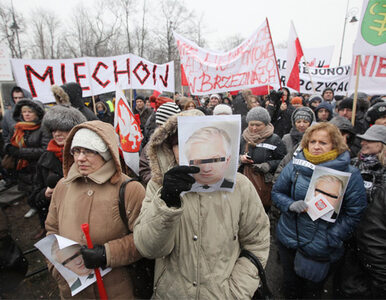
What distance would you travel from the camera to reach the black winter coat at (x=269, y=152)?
10.1 ft

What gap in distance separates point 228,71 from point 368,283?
12.0ft

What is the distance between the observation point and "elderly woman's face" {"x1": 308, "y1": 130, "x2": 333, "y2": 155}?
2.08 meters

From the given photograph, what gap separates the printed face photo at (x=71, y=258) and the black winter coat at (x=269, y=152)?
2360 millimetres

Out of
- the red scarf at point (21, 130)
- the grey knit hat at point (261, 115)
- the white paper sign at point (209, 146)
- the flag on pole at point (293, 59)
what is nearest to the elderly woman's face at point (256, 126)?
the grey knit hat at point (261, 115)

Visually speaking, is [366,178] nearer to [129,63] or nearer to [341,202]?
[341,202]

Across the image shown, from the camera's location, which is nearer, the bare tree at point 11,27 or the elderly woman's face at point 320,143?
the elderly woman's face at point 320,143

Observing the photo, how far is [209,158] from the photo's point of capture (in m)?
1.08

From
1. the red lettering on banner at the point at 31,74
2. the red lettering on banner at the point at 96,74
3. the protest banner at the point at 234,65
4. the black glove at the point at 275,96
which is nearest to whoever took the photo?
the protest banner at the point at 234,65

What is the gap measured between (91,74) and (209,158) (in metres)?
5.21

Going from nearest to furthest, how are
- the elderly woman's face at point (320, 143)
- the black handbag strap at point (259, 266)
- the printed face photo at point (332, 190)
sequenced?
the black handbag strap at point (259, 266) → the printed face photo at point (332, 190) → the elderly woman's face at point (320, 143)

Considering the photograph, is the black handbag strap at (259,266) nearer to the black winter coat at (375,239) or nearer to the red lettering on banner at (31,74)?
the black winter coat at (375,239)

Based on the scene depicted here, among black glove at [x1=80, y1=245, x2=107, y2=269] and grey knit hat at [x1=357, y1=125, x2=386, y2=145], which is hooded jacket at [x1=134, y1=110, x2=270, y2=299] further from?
grey knit hat at [x1=357, y1=125, x2=386, y2=145]

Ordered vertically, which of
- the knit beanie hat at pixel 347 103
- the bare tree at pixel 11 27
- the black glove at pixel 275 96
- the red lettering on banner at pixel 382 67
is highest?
the bare tree at pixel 11 27

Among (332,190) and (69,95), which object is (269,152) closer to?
(332,190)
